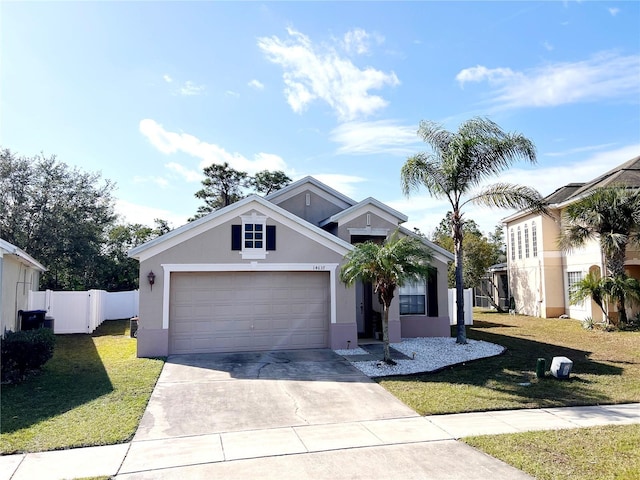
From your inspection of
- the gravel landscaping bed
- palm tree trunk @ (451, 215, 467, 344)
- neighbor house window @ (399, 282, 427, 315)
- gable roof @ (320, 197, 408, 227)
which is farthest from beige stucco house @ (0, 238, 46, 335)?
palm tree trunk @ (451, 215, 467, 344)

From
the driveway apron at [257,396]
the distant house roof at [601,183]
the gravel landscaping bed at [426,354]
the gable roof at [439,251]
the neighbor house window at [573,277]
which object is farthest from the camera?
the neighbor house window at [573,277]

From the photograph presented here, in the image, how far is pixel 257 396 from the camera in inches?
329

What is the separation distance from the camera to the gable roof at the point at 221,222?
1177cm

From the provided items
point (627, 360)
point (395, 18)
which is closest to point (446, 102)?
point (395, 18)

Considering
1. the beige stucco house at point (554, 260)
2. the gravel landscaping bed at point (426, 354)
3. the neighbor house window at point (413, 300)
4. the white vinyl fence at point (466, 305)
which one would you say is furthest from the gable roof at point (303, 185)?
A: the beige stucco house at point (554, 260)

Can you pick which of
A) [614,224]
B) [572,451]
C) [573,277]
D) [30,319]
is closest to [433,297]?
[614,224]

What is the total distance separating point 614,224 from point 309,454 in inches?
689

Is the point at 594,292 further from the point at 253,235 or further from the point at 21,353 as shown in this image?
the point at 21,353

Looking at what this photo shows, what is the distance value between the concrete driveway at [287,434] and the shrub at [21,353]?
2.93 meters

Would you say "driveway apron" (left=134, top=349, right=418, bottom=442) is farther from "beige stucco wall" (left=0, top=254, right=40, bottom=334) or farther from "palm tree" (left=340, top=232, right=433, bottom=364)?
"beige stucco wall" (left=0, top=254, right=40, bottom=334)

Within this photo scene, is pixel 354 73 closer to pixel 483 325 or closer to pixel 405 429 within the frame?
pixel 405 429

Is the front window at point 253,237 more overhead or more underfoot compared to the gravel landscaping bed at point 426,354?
more overhead

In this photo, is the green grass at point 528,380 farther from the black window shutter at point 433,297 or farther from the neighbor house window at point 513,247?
the neighbor house window at point 513,247

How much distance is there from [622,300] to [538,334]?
3720mm
